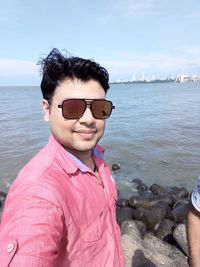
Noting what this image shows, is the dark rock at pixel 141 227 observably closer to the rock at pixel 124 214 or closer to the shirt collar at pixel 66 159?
the rock at pixel 124 214

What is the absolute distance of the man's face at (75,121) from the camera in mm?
1985

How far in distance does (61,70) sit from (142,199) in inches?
294

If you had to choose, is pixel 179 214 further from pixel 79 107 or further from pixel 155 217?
pixel 79 107

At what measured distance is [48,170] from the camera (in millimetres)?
1733

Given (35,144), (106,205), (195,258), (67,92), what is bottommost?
(35,144)

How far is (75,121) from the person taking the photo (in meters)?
2.02

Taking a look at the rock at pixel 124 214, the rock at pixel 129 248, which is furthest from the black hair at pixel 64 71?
the rock at pixel 124 214

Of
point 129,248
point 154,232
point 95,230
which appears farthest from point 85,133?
point 154,232

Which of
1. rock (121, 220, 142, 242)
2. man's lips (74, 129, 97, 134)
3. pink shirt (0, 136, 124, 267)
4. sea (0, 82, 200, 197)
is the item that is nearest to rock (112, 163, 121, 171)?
sea (0, 82, 200, 197)

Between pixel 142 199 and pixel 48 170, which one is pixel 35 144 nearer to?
pixel 142 199

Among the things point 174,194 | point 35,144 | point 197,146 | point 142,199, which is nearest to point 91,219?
point 142,199

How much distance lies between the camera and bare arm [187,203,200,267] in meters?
2.28

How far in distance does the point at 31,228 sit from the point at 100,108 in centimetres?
97

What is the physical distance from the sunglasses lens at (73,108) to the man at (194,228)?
3.41ft
